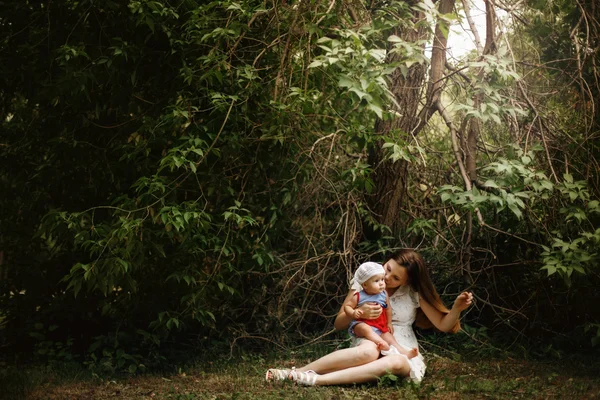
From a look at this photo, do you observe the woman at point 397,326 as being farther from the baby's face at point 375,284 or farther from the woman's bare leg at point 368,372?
the baby's face at point 375,284

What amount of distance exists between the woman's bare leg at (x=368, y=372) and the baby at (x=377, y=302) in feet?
0.46

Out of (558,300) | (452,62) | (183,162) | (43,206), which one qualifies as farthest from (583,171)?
(43,206)

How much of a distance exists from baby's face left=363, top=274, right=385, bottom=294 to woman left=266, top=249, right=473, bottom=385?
0.36 ft

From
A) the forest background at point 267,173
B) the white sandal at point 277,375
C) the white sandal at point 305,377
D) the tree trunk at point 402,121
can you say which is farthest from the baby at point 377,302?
the tree trunk at point 402,121

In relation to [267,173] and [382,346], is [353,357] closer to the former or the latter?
[382,346]

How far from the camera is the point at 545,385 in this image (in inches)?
188

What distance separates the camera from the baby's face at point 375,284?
4750 mm

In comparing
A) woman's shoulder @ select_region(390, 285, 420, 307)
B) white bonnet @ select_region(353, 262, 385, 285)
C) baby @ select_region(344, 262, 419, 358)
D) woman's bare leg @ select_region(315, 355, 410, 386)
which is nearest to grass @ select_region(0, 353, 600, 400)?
woman's bare leg @ select_region(315, 355, 410, 386)

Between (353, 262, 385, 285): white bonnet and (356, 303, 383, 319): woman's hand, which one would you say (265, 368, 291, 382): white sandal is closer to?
(356, 303, 383, 319): woman's hand

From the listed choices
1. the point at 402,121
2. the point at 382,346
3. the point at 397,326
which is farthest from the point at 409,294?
the point at 402,121

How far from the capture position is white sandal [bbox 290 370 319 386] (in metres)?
4.68

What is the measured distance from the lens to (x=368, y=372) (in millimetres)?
4629

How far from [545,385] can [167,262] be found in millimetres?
3099

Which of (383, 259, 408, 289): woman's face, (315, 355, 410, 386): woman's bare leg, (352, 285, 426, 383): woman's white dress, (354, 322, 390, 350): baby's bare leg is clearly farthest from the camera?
(352, 285, 426, 383): woman's white dress
